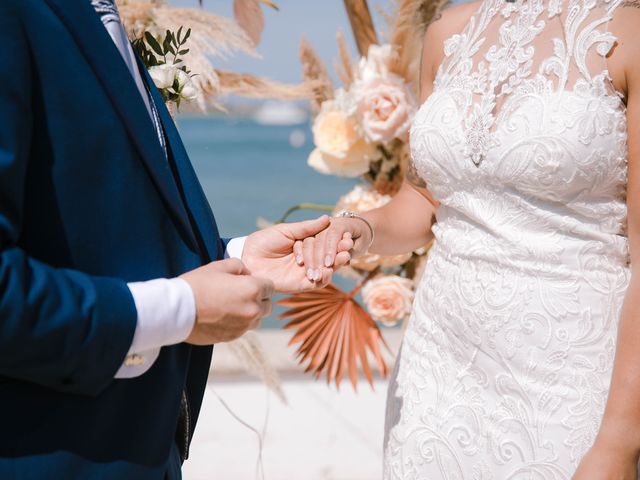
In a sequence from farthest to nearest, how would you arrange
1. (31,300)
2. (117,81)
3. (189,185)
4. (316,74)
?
(316,74), (189,185), (117,81), (31,300)

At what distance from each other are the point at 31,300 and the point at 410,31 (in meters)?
1.64

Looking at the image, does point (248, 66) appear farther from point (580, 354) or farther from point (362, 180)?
point (580, 354)

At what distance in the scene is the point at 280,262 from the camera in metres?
1.37

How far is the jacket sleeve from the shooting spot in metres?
0.80

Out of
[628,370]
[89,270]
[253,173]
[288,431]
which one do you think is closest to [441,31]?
[628,370]

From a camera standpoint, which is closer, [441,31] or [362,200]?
[441,31]

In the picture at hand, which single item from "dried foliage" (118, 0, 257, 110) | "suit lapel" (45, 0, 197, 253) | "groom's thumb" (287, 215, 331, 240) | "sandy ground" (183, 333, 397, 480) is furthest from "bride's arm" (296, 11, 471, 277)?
"sandy ground" (183, 333, 397, 480)

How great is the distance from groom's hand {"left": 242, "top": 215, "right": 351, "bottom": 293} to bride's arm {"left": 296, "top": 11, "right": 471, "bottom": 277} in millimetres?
231

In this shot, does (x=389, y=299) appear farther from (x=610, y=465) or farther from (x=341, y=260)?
(x=610, y=465)

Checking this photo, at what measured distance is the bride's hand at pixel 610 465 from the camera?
1252 mm

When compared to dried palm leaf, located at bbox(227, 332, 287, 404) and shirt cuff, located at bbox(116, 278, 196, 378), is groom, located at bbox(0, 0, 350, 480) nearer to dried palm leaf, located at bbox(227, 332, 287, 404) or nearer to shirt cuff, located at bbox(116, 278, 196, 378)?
shirt cuff, located at bbox(116, 278, 196, 378)

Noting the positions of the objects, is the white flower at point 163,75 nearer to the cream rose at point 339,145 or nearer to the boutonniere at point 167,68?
the boutonniere at point 167,68

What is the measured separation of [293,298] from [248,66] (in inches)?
30.3

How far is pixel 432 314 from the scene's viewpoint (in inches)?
63.6
